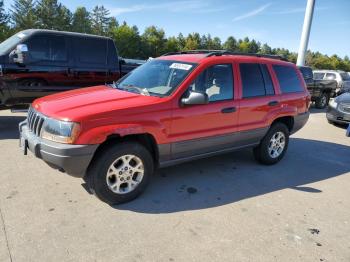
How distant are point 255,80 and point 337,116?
6.22 meters

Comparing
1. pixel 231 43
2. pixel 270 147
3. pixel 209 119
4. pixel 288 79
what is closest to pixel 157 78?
pixel 209 119

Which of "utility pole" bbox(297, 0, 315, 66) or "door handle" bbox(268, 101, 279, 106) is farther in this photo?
"utility pole" bbox(297, 0, 315, 66)

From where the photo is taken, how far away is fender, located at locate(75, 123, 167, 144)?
3.52 m

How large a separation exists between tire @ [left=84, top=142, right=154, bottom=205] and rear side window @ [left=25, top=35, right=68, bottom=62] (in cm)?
424

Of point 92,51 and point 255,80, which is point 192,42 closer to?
point 92,51

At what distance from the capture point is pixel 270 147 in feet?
18.9

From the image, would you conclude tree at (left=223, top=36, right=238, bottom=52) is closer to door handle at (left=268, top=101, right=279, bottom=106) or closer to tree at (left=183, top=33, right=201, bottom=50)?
tree at (left=183, top=33, right=201, bottom=50)

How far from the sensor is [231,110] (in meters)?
4.78

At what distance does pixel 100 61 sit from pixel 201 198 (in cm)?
503

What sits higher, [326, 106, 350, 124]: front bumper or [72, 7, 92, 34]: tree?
[72, 7, 92, 34]: tree

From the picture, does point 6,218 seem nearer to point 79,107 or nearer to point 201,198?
point 79,107

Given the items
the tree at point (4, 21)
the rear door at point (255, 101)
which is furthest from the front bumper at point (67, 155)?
the tree at point (4, 21)

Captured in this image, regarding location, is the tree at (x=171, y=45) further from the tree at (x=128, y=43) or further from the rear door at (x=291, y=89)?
A: the rear door at (x=291, y=89)

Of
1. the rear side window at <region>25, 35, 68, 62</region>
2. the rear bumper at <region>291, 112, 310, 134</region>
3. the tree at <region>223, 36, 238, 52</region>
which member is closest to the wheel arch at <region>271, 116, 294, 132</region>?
the rear bumper at <region>291, 112, 310, 134</region>
